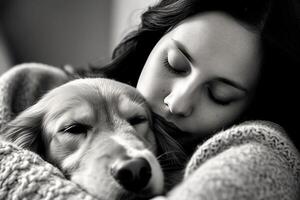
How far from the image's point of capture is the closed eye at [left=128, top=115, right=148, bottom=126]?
56.9 inches

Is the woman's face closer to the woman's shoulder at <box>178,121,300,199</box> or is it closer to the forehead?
the forehead

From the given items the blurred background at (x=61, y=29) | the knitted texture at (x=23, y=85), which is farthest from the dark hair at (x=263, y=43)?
the blurred background at (x=61, y=29)

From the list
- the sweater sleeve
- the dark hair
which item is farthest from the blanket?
the dark hair

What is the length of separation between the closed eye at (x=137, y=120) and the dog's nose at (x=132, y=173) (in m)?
0.39

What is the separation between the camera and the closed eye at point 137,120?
1446mm

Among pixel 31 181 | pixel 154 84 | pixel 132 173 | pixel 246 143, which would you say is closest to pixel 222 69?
pixel 154 84

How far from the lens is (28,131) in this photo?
1444mm

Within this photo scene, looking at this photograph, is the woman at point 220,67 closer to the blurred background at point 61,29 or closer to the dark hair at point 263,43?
the dark hair at point 263,43

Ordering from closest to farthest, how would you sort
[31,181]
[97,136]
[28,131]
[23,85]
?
[31,181], [97,136], [28,131], [23,85]

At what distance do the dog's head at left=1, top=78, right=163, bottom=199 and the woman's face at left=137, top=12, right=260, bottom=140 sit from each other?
11 cm

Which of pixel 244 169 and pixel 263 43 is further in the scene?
pixel 263 43

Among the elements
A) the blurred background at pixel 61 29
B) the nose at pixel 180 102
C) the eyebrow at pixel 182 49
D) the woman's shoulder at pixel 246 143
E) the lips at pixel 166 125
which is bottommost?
the blurred background at pixel 61 29

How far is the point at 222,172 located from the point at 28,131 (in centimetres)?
80

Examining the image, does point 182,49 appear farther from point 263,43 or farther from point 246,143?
point 246,143
